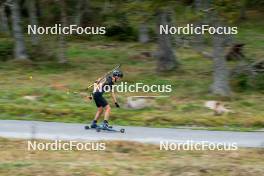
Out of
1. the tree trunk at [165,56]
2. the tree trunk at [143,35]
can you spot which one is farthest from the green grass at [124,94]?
the tree trunk at [143,35]

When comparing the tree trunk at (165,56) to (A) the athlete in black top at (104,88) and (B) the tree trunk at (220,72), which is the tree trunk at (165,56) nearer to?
(B) the tree trunk at (220,72)

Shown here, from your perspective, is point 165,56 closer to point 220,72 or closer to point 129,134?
point 220,72

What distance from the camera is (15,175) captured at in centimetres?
1296

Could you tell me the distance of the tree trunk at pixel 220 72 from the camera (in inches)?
914

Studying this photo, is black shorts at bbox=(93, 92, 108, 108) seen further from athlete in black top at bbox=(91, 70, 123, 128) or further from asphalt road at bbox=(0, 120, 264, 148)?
asphalt road at bbox=(0, 120, 264, 148)

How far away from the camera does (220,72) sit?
2348cm

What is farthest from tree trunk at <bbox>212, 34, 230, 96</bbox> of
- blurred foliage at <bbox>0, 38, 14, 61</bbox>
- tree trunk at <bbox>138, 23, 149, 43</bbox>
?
tree trunk at <bbox>138, 23, 149, 43</bbox>

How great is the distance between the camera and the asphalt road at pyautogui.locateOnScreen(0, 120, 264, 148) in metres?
16.3

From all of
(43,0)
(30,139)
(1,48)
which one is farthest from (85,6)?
(30,139)

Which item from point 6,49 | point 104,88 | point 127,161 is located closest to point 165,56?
point 6,49

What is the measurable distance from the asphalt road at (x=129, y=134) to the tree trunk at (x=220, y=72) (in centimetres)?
539

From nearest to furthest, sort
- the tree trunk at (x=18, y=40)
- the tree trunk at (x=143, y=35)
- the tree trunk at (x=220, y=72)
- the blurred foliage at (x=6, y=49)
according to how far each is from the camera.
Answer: the tree trunk at (x=220, y=72) → the tree trunk at (x=18, y=40) → the blurred foliage at (x=6, y=49) → the tree trunk at (x=143, y=35)

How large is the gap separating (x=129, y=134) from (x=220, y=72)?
7.59 m

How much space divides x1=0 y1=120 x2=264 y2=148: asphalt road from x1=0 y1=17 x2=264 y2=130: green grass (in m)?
1.23
